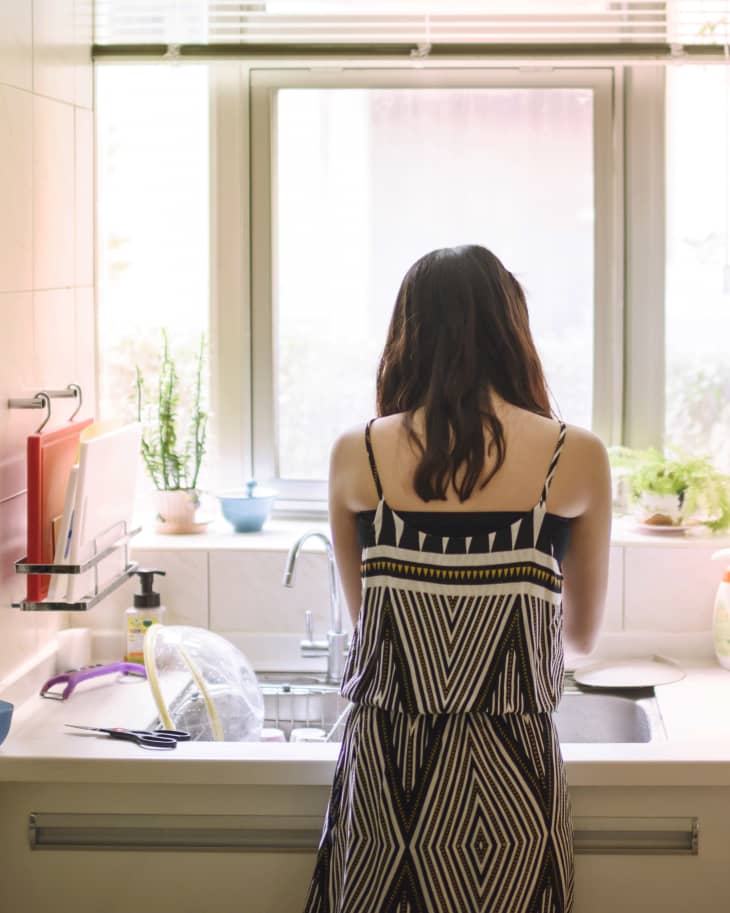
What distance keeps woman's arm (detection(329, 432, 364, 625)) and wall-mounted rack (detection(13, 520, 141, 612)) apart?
0.42 metres

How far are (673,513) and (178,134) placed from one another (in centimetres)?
124

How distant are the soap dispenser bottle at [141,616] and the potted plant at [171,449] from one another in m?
0.24

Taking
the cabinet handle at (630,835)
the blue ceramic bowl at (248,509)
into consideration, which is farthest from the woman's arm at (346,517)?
the blue ceramic bowl at (248,509)

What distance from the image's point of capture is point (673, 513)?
236 centimetres

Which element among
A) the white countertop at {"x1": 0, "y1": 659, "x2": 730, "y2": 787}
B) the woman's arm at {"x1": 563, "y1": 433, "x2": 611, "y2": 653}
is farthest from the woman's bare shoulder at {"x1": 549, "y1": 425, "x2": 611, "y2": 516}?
the white countertop at {"x1": 0, "y1": 659, "x2": 730, "y2": 787}

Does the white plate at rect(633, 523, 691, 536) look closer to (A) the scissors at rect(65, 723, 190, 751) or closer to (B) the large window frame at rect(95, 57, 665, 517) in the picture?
(B) the large window frame at rect(95, 57, 665, 517)

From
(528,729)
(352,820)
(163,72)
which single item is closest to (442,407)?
(528,729)

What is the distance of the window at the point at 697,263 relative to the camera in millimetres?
2455

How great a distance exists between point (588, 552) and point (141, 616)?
0.96m

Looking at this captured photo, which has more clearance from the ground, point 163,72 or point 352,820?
point 163,72

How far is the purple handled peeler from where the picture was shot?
206cm

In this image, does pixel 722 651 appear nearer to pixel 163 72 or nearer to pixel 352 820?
pixel 352 820

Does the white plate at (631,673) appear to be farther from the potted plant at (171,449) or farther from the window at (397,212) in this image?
the potted plant at (171,449)

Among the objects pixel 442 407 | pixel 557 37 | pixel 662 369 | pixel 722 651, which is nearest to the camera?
pixel 442 407
